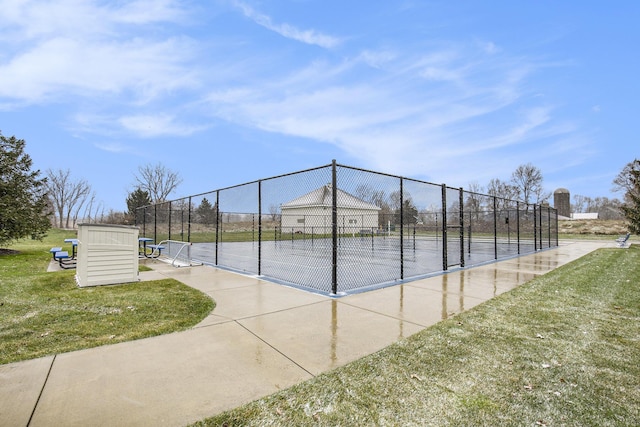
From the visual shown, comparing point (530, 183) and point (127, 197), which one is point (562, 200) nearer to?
point (530, 183)

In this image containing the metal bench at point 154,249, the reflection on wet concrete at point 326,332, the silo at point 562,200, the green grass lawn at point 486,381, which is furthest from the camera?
the silo at point 562,200

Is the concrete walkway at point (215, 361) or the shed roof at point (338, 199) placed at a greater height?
the shed roof at point (338, 199)

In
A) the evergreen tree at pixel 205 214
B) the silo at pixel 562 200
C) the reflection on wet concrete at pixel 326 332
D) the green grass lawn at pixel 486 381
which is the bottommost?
the reflection on wet concrete at pixel 326 332

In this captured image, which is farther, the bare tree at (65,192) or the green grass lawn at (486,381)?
the bare tree at (65,192)

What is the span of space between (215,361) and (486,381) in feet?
7.38

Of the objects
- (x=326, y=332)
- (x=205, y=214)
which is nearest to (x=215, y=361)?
(x=326, y=332)

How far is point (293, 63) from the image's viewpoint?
13055mm

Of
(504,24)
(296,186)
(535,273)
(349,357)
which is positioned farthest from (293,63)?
(349,357)

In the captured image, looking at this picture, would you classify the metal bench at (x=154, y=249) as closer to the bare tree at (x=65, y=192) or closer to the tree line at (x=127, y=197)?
the tree line at (x=127, y=197)

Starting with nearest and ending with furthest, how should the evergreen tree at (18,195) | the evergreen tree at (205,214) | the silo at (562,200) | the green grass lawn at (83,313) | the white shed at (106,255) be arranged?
the green grass lawn at (83,313) → the white shed at (106,255) → the evergreen tree at (18,195) → the evergreen tree at (205,214) → the silo at (562,200)

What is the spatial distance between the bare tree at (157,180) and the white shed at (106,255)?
38.0 meters

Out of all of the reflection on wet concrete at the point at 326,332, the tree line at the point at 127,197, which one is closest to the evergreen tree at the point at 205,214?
the tree line at the point at 127,197

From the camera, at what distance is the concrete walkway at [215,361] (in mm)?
1947

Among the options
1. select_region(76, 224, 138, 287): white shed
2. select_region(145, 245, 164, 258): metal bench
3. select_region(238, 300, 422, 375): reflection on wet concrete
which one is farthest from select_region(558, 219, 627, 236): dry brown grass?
select_region(76, 224, 138, 287): white shed
